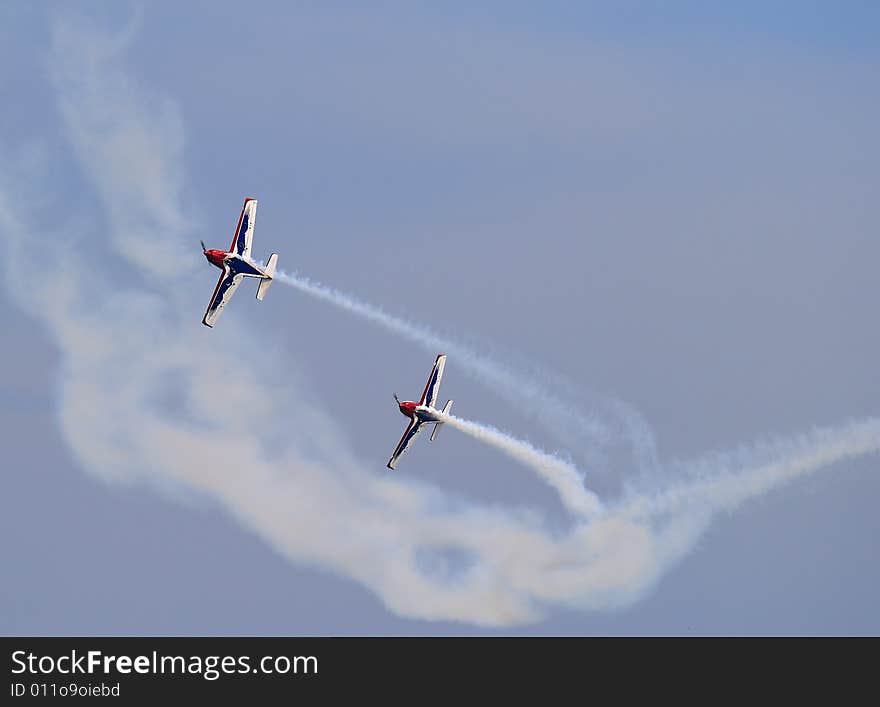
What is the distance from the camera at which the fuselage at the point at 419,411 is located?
147 metres

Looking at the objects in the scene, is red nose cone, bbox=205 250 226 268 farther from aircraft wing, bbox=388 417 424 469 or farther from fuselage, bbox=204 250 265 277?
aircraft wing, bbox=388 417 424 469

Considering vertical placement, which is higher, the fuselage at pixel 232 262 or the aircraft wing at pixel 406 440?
the fuselage at pixel 232 262

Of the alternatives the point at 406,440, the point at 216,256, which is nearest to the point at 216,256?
the point at 216,256

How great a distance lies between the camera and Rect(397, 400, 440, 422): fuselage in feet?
483

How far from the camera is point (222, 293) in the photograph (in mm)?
146750

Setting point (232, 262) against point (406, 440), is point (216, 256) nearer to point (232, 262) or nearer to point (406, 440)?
point (232, 262)

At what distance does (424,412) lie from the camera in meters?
147

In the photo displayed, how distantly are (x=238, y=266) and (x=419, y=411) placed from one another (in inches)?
520

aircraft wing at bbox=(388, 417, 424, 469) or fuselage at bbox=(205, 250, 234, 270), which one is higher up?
fuselage at bbox=(205, 250, 234, 270)

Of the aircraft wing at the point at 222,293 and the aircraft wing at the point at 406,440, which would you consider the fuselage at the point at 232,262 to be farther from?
the aircraft wing at the point at 406,440
